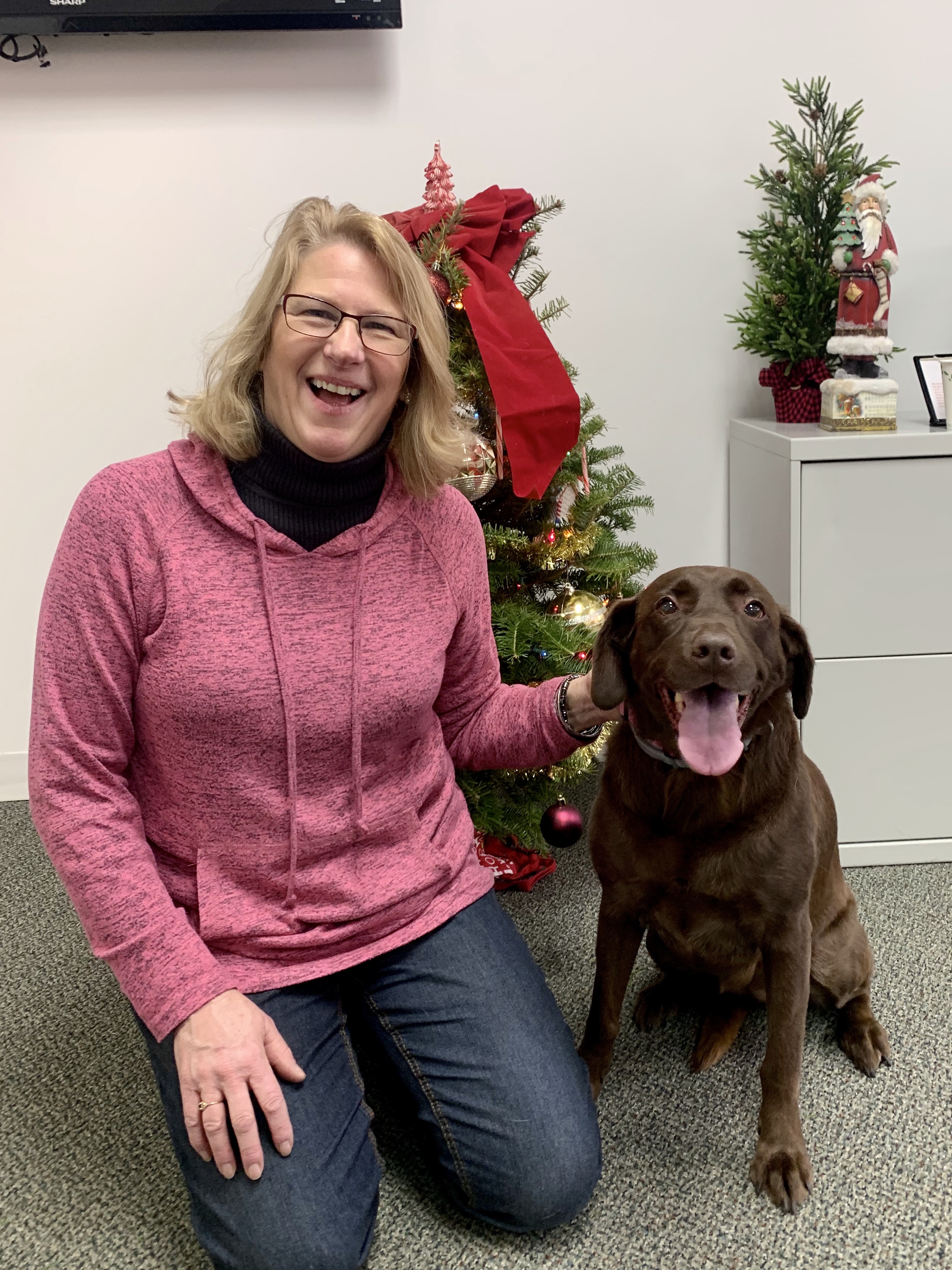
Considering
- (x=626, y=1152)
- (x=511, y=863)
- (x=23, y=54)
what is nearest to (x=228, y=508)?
(x=626, y=1152)

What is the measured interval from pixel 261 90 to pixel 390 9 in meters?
0.35

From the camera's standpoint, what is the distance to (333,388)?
129 centimetres

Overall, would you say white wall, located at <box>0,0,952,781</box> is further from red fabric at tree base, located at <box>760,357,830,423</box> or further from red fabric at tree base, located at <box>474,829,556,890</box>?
red fabric at tree base, located at <box>474,829,556,890</box>

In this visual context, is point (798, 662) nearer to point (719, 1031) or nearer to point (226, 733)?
point (719, 1031)

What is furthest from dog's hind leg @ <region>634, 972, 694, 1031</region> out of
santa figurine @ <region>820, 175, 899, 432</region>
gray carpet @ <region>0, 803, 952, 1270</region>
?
santa figurine @ <region>820, 175, 899, 432</region>

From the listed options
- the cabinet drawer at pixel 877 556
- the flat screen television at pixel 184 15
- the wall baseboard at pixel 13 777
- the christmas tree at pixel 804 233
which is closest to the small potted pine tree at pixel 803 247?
the christmas tree at pixel 804 233

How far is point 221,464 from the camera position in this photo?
1291 millimetres

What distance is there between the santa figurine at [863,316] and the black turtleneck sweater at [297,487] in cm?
120

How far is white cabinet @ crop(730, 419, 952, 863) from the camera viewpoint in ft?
6.63

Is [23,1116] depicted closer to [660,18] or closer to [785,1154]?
[785,1154]

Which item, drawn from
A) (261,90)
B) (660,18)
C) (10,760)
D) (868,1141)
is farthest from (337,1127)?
(660,18)

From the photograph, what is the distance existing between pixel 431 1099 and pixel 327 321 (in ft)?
3.18

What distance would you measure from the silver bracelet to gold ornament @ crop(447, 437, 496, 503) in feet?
1.60

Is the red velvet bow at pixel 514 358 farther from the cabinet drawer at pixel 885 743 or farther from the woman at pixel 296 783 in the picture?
the cabinet drawer at pixel 885 743
